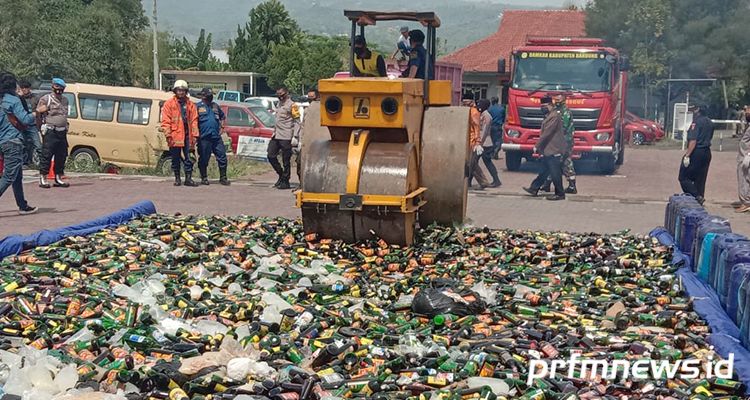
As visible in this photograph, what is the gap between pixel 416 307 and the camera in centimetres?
697

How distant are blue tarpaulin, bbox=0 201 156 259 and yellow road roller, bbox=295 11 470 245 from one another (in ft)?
8.13

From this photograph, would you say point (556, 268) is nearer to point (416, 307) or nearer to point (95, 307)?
point (416, 307)

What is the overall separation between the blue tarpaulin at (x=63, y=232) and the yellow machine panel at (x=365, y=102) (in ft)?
9.73

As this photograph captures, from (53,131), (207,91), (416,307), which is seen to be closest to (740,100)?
(207,91)

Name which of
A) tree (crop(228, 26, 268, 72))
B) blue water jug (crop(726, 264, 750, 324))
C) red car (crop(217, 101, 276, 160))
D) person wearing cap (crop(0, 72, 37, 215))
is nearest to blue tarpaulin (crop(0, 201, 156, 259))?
person wearing cap (crop(0, 72, 37, 215))

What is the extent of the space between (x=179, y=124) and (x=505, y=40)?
42.4 metres

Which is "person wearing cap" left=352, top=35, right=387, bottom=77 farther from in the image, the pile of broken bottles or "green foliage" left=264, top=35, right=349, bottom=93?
"green foliage" left=264, top=35, right=349, bottom=93

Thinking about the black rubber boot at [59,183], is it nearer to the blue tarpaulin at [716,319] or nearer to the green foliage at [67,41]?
the blue tarpaulin at [716,319]

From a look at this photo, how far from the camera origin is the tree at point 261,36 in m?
65.1

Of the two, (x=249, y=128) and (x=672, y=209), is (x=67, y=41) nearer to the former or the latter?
(x=249, y=128)

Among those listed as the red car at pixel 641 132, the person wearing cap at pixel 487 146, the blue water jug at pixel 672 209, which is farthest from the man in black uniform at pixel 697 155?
the red car at pixel 641 132

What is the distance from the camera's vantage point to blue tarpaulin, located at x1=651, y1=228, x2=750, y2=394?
18.2ft

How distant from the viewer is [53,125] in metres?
14.8

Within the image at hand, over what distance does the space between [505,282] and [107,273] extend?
354cm
